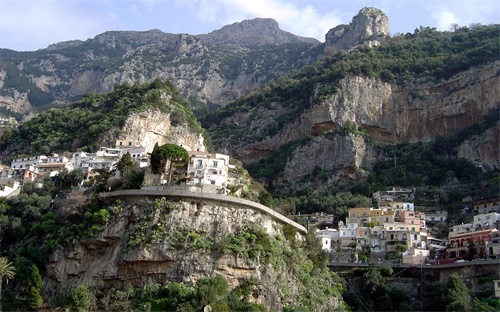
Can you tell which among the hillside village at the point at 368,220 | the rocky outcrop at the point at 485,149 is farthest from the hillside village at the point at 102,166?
the rocky outcrop at the point at 485,149

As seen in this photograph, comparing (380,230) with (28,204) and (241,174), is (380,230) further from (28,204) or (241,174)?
(28,204)

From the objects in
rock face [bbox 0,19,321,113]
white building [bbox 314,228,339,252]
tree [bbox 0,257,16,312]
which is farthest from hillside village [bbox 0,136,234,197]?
rock face [bbox 0,19,321,113]

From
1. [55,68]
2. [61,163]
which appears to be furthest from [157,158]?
[55,68]

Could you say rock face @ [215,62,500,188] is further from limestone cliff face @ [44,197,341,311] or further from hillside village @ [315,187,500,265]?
limestone cliff face @ [44,197,341,311]

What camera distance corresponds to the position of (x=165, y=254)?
4450cm

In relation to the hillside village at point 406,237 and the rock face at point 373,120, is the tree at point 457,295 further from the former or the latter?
the rock face at point 373,120

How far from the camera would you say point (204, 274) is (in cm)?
4406

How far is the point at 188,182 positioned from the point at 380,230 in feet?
74.4

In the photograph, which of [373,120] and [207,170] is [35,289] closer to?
[207,170]

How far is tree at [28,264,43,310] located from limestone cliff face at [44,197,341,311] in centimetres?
180

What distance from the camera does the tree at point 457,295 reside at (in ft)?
159

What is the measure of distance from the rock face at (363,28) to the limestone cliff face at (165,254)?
91039 mm

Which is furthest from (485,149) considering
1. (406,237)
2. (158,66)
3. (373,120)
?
(158,66)

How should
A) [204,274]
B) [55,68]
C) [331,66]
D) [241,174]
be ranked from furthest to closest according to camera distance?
[55,68]
[331,66]
[241,174]
[204,274]
